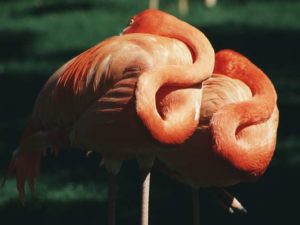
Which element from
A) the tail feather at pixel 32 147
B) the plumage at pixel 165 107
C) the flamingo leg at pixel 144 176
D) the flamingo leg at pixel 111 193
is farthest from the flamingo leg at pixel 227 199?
the tail feather at pixel 32 147

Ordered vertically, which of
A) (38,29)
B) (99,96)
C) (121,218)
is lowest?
(38,29)

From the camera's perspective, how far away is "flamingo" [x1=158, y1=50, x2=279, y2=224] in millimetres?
3506

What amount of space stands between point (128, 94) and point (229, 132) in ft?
1.21

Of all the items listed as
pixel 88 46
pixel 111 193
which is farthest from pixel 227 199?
pixel 88 46

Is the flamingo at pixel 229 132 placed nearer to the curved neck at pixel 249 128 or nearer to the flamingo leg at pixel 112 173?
the curved neck at pixel 249 128

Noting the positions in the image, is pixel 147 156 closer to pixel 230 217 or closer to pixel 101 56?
pixel 101 56

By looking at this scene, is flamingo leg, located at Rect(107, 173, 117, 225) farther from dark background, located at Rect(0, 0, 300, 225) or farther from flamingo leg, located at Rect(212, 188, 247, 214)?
dark background, located at Rect(0, 0, 300, 225)

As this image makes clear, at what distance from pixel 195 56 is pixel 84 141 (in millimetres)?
474

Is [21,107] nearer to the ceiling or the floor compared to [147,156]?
nearer to the floor

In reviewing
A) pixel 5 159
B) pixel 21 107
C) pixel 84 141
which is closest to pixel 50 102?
pixel 84 141

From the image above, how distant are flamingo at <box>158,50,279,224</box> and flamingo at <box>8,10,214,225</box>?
87 mm

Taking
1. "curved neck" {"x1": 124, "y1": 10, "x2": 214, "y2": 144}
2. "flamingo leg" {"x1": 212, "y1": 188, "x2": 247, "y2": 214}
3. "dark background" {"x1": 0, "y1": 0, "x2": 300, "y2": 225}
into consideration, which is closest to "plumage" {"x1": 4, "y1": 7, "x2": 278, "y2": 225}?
"curved neck" {"x1": 124, "y1": 10, "x2": 214, "y2": 144}

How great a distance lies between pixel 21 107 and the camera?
→ 6648mm

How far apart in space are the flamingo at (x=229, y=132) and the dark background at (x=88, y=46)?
1124 millimetres
